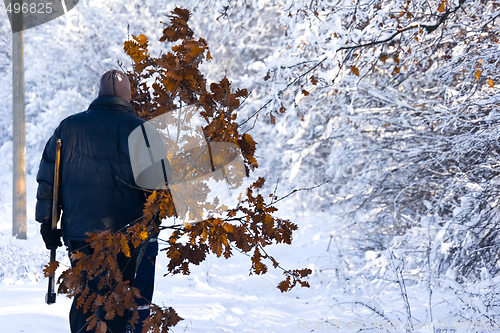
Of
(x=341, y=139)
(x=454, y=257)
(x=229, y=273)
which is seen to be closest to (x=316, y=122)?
(x=341, y=139)

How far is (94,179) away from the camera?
7.36 feet

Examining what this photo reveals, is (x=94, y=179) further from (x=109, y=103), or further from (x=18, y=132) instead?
(x=18, y=132)

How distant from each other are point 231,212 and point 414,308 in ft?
8.77

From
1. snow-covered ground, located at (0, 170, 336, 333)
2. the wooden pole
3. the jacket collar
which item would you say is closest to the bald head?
the jacket collar

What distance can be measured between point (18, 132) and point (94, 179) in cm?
751

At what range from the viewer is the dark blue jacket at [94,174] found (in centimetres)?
225

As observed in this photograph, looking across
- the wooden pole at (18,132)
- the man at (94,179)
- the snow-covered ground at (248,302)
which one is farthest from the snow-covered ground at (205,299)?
the wooden pole at (18,132)

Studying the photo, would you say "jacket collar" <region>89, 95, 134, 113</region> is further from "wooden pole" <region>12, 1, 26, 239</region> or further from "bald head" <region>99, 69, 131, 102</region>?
"wooden pole" <region>12, 1, 26, 239</region>

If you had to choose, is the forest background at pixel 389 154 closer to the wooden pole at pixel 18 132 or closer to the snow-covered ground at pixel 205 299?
the snow-covered ground at pixel 205 299

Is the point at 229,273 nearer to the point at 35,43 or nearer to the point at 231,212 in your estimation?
the point at 231,212

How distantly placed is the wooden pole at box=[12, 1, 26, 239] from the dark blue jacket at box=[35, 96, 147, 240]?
7.24 m

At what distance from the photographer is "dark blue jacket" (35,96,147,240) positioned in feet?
7.38

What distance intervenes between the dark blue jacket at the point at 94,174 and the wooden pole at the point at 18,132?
23.8ft

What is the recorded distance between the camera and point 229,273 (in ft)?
21.7
